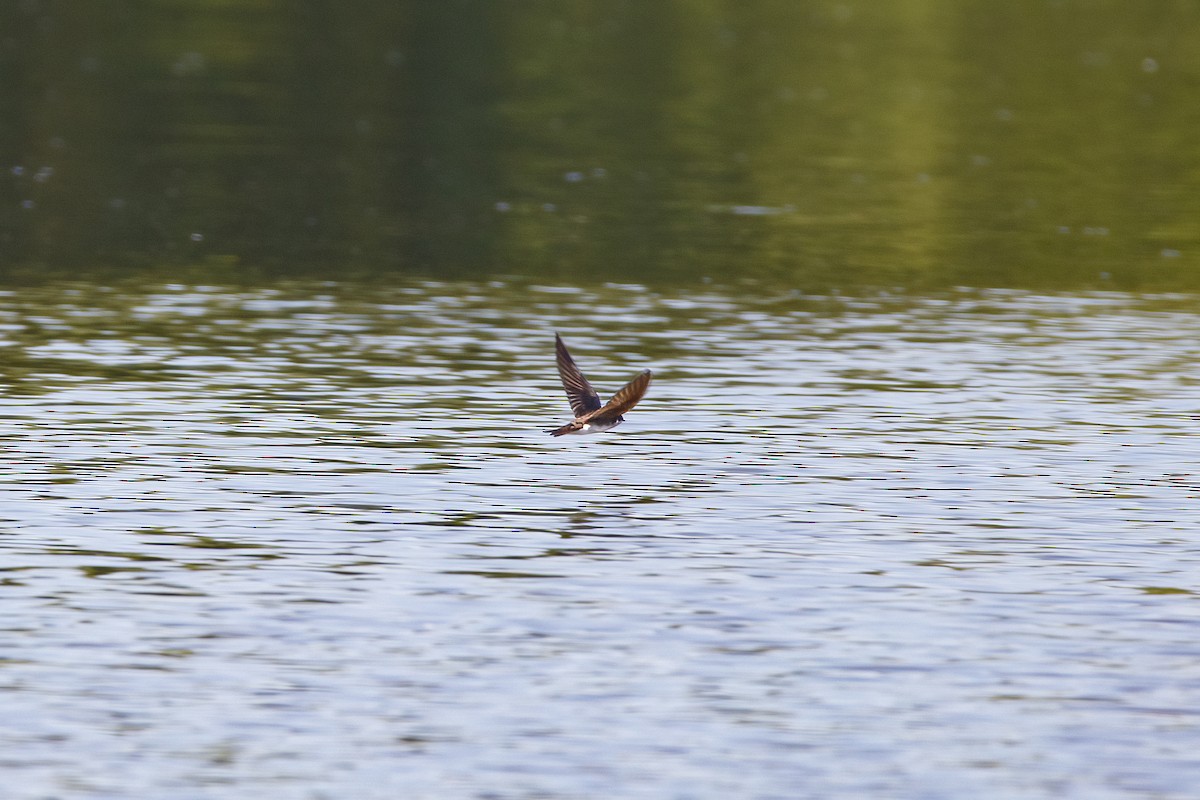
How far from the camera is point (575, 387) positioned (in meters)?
18.7

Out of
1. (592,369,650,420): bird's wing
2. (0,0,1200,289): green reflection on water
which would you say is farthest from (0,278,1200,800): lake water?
(0,0,1200,289): green reflection on water

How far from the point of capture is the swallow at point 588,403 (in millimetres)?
17062

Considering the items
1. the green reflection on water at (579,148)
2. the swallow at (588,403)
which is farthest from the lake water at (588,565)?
the green reflection on water at (579,148)

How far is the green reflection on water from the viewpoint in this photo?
34500 mm

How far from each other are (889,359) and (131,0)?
5536 cm

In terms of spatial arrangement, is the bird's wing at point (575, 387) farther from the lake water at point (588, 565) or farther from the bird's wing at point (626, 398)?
the lake water at point (588, 565)

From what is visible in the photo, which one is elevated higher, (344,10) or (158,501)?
(344,10)

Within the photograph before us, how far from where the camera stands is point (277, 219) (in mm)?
36625

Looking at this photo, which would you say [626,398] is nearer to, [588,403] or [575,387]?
[588,403]

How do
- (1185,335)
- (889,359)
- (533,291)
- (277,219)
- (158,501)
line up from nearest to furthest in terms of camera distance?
1. (158,501)
2. (889,359)
3. (1185,335)
4. (533,291)
5. (277,219)

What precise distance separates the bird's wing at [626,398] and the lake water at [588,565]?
783 mm

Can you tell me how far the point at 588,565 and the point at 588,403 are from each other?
2.65 metres

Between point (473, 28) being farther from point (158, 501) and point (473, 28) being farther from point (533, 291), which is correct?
point (158, 501)

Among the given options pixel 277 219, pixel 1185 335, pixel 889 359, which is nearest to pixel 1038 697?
pixel 889 359
